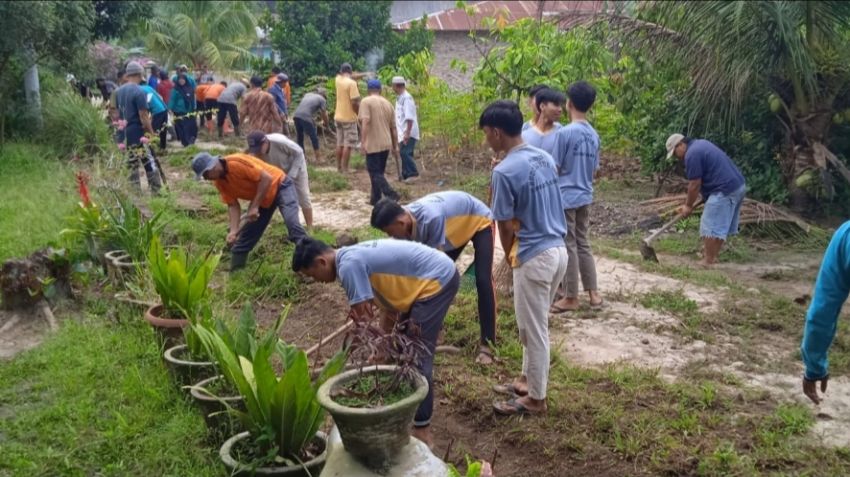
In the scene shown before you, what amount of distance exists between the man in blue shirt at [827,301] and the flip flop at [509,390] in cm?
199

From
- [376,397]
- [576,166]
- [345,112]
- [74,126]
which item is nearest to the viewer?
[376,397]

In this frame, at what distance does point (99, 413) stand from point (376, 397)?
2.18 metres

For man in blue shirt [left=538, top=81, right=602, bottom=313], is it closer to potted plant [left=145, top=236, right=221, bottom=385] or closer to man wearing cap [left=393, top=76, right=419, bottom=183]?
potted plant [left=145, top=236, right=221, bottom=385]

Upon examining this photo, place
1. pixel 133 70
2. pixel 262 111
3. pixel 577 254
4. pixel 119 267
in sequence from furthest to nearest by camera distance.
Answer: pixel 262 111
pixel 133 70
pixel 119 267
pixel 577 254

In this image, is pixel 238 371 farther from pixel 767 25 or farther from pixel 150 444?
pixel 767 25

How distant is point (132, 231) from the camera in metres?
7.04

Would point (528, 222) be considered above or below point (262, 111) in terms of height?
above

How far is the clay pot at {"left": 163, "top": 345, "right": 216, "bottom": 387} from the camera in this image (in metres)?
4.59

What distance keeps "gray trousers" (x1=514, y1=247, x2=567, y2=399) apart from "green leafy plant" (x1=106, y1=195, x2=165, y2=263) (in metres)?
3.68

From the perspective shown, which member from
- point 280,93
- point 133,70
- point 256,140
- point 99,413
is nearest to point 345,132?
point 280,93

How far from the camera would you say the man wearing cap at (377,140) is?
1071 cm

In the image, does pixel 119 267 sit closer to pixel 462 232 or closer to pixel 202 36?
pixel 462 232

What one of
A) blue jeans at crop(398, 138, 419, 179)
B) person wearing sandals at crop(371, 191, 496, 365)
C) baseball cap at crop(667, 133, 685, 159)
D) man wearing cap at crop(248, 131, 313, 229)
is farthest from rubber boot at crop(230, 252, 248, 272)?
blue jeans at crop(398, 138, 419, 179)

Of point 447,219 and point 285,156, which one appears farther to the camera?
point 285,156
